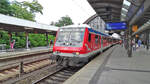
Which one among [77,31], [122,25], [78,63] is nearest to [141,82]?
[78,63]

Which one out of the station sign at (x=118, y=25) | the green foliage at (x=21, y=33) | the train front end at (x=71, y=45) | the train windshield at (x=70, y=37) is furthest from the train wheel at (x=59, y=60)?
the green foliage at (x=21, y=33)

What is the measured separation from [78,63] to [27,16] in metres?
32.1

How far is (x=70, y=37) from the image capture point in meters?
7.57

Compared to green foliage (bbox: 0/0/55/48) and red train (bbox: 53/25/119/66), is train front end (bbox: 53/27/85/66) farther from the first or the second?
green foliage (bbox: 0/0/55/48)

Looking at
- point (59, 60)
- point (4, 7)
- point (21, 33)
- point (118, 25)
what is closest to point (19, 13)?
point (4, 7)

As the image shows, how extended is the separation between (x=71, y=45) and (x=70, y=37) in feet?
2.08

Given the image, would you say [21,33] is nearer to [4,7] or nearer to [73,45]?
[4,7]

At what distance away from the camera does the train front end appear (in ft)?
21.8

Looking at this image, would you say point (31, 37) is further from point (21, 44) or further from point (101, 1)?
point (101, 1)

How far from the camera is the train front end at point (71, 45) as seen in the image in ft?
21.8

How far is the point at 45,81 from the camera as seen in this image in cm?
567

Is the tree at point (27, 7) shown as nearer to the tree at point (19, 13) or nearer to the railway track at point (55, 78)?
the tree at point (19, 13)

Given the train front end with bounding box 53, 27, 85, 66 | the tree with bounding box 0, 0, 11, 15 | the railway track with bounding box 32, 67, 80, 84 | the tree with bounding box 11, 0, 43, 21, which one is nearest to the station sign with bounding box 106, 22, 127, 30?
the train front end with bounding box 53, 27, 85, 66

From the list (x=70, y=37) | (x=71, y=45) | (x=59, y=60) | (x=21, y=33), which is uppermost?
(x=21, y=33)
